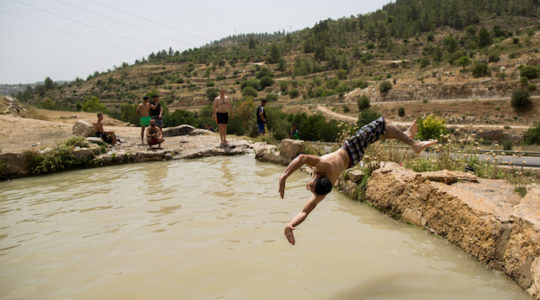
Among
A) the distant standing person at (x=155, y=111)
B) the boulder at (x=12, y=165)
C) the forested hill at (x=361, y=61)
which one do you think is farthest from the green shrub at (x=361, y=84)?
the boulder at (x=12, y=165)

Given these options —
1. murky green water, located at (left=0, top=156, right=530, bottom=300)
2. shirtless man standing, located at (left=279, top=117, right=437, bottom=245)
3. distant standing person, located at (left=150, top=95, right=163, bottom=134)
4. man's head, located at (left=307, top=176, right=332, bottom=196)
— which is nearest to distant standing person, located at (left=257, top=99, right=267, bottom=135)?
distant standing person, located at (left=150, top=95, right=163, bottom=134)

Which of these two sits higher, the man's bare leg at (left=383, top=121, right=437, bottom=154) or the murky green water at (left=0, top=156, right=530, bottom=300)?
the man's bare leg at (left=383, top=121, right=437, bottom=154)

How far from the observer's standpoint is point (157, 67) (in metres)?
104

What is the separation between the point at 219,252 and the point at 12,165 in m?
8.47

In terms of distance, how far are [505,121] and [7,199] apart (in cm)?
4385

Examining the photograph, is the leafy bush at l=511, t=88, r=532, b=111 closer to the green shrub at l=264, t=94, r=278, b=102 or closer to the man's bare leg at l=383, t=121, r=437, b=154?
the green shrub at l=264, t=94, r=278, b=102

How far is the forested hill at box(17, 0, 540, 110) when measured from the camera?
52906mm

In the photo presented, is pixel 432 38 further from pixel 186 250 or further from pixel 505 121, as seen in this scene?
pixel 186 250

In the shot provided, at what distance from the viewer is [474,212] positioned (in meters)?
3.86

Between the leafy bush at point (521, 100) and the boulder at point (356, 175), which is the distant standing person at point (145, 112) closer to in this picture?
the boulder at point (356, 175)

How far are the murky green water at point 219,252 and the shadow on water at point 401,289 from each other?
1 centimetres

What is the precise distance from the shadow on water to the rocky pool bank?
63 cm

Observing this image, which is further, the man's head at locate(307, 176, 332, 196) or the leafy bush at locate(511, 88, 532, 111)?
the leafy bush at locate(511, 88, 532, 111)

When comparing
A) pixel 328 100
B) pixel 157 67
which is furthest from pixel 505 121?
pixel 157 67
